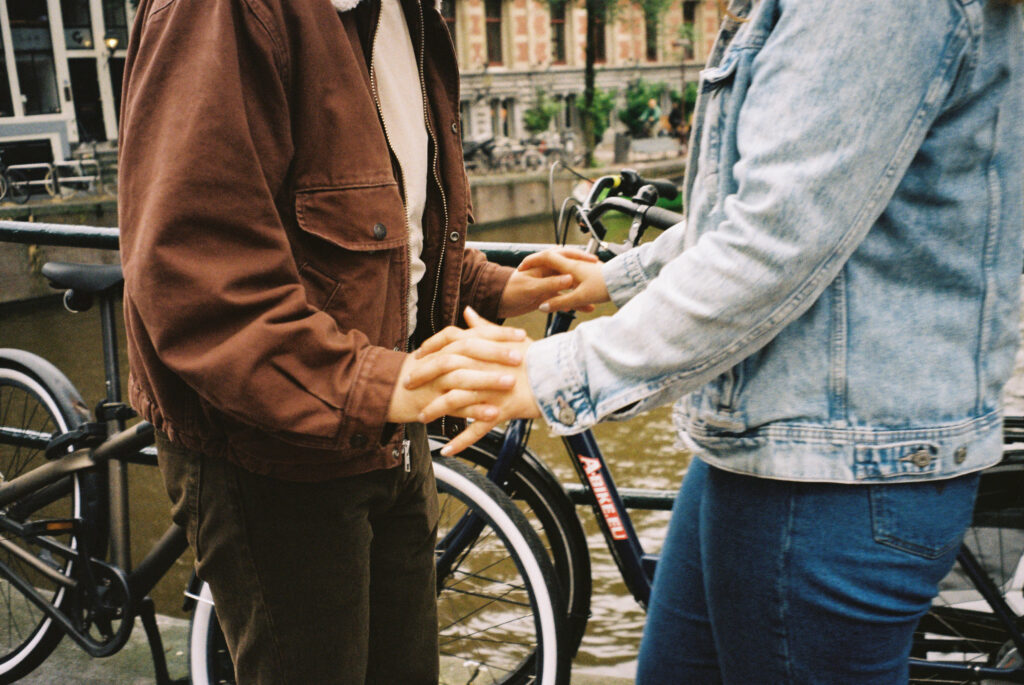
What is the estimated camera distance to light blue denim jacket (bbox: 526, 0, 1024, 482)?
0.85 m

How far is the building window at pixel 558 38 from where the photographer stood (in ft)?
110

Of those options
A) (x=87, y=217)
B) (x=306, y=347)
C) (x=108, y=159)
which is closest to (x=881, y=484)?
(x=306, y=347)

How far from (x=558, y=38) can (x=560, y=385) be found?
35013 mm

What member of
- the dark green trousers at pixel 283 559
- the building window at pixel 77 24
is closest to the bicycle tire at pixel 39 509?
the dark green trousers at pixel 283 559

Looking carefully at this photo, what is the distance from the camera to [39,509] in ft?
7.36

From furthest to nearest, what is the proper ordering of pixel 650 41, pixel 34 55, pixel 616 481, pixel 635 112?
1. pixel 650 41
2. pixel 635 112
3. pixel 34 55
4. pixel 616 481

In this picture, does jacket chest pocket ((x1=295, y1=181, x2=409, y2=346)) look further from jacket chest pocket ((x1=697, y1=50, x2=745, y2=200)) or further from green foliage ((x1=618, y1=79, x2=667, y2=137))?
green foliage ((x1=618, y1=79, x2=667, y2=137))

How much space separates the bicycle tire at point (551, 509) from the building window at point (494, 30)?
31.3 m

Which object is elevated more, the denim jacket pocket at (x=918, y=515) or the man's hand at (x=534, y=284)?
the man's hand at (x=534, y=284)

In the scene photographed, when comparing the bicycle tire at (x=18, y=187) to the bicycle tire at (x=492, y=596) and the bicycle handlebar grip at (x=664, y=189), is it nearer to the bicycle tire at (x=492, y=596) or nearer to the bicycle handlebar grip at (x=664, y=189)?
the bicycle tire at (x=492, y=596)

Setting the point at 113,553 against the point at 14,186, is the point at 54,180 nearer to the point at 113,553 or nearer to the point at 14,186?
the point at 14,186

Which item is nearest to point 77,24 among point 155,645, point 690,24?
point 690,24

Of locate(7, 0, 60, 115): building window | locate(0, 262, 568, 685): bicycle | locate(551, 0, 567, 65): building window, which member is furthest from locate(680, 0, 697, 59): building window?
locate(0, 262, 568, 685): bicycle

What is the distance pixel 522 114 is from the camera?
1240 inches
